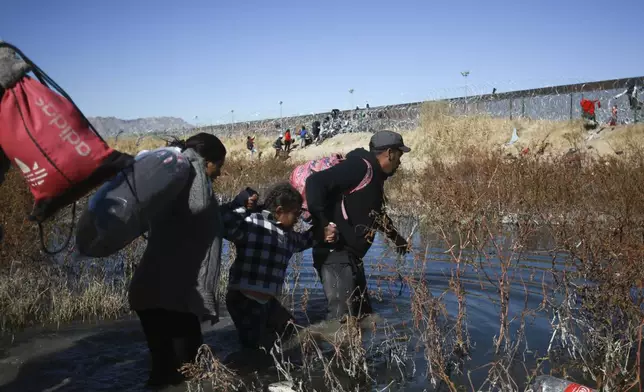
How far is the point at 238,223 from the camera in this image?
488 centimetres

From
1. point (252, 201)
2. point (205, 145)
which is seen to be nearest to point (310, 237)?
point (252, 201)

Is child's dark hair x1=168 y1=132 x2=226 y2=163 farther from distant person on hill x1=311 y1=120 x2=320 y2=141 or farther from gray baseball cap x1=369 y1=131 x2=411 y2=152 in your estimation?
distant person on hill x1=311 y1=120 x2=320 y2=141

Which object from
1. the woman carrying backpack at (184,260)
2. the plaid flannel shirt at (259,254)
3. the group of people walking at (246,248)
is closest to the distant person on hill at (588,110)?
the group of people walking at (246,248)

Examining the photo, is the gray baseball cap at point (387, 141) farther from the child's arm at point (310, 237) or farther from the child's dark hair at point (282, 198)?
the child's dark hair at point (282, 198)

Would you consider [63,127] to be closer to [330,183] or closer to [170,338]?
[170,338]

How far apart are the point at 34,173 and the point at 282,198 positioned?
2585 millimetres

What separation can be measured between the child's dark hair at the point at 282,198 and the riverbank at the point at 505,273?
86cm

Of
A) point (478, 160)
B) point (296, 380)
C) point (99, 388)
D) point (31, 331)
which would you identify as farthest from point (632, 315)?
point (478, 160)

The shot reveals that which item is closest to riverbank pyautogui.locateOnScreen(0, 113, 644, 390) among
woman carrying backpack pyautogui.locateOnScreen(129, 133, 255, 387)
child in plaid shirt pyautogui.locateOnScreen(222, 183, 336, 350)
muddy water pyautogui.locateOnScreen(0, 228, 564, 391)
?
muddy water pyautogui.locateOnScreen(0, 228, 564, 391)

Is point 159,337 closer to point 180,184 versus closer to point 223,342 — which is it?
point 180,184

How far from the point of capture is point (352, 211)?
18.3ft

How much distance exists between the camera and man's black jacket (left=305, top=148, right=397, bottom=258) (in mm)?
5375

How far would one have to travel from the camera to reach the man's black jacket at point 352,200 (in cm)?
538

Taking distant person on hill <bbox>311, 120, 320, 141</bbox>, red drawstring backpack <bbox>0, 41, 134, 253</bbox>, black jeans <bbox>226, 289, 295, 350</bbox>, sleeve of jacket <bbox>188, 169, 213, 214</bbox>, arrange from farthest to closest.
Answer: distant person on hill <bbox>311, 120, 320, 141</bbox> < black jeans <bbox>226, 289, 295, 350</bbox> < sleeve of jacket <bbox>188, 169, 213, 214</bbox> < red drawstring backpack <bbox>0, 41, 134, 253</bbox>
